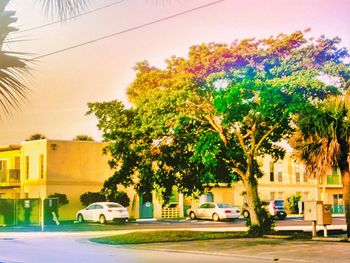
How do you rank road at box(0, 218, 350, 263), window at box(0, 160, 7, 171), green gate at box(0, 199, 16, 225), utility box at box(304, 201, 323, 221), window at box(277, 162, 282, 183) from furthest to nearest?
window at box(277, 162, 282, 183) → window at box(0, 160, 7, 171) → green gate at box(0, 199, 16, 225) → utility box at box(304, 201, 323, 221) → road at box(0, 218, 350, 263)

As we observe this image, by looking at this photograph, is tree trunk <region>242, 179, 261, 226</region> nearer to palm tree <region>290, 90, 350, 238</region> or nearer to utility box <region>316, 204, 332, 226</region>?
utility box <region>316, 204, 332, 226</region>

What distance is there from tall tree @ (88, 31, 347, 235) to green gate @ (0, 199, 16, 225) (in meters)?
13.2

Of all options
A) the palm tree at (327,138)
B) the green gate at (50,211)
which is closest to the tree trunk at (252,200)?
the palm tree at (327,138)

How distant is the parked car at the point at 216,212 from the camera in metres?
46.5

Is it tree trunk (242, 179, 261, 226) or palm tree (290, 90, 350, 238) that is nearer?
palm tree (290, 90, 350, 238)

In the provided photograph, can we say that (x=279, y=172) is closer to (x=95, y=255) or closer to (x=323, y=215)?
(x=323, y=215)

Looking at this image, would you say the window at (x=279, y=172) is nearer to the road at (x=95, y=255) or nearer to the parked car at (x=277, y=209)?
the parked car at (x=277, y=209)

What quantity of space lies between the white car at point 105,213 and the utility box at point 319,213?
61.4 feet

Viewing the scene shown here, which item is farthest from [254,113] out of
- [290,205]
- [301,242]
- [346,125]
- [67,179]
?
[290,205]

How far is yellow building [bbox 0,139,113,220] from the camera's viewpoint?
48281 millimetres

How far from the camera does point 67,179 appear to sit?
49000 millimetres

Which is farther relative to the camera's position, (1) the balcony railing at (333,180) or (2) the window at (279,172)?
(1) the balcony railing at (333,180)

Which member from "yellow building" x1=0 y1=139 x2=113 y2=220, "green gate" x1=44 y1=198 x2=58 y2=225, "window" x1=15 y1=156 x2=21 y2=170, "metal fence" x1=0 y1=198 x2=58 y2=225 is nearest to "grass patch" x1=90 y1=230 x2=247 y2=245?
"green gate" x1=44 y1=198 x2=58 y2=225

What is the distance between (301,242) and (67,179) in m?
29.7
